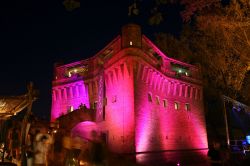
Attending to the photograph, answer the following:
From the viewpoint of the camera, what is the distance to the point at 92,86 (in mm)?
30812

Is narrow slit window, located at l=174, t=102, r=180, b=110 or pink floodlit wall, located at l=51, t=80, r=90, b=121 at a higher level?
pink floodlit wall, located at l=51, t=80, r=90, b=121

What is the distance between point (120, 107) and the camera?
26297 mm

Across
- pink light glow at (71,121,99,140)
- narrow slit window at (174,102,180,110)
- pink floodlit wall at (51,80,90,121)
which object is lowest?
pink light glow at (71,121,99,140)

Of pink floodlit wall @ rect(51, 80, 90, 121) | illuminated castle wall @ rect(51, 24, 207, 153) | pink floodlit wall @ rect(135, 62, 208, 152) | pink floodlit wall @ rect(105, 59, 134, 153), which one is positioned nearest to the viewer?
pink floodlit wall @ rect(105, 59, 134, 153)

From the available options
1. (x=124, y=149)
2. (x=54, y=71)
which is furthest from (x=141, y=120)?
(x=54, y=71)

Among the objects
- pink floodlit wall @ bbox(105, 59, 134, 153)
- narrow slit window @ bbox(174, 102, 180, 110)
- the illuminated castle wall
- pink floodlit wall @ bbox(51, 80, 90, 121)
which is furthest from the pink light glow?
narrow slit window @ bbox(174, 102, 180, 110)

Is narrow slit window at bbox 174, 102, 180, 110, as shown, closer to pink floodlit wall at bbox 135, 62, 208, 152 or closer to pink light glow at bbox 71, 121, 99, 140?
pink floodlit wall at bbox 135, 62, 208, 152

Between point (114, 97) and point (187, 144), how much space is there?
429 inches

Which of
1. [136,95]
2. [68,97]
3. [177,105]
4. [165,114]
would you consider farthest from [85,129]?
[177,105]

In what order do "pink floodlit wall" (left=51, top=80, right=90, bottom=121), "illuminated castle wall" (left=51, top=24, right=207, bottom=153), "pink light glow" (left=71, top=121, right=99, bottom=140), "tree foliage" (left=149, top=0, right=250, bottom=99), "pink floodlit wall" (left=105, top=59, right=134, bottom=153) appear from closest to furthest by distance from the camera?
"tree foliage" (left=149, top=0, right=250, bottom=99) → "pink floodlit wall" (left=105, top=59, right=134, bottom=153) → "illuminated castle wall" (left=51, top=24, right=207, bottom=153) → "pink light glow" (left=71, top=121, right=99, bottom=140) → "pink floodlit wall" (left=51, top=80, right=90, bottom=121)

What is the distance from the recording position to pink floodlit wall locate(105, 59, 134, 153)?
80.8 feet

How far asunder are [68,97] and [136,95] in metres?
10.8

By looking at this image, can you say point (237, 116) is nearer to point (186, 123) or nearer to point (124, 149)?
point (186, 123)

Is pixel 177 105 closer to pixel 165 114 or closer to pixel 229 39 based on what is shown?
pixel 165 114
